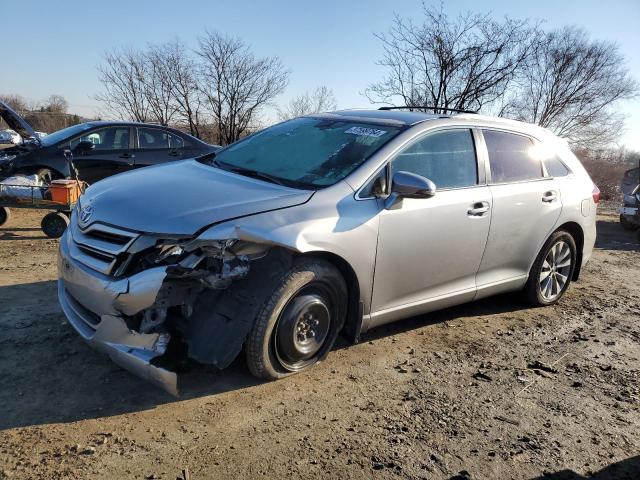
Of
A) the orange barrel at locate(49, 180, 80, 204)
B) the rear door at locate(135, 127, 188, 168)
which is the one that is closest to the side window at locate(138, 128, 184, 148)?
the rear door at locate(135, 127, 188, 168)

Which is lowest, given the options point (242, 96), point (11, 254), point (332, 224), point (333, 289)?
point (11, 254)

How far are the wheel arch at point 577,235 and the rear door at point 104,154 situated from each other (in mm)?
6695

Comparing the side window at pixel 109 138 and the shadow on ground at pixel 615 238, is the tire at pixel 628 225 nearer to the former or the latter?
the shadow on ground at pixel 615 238

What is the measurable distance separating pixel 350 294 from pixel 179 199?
1.30m

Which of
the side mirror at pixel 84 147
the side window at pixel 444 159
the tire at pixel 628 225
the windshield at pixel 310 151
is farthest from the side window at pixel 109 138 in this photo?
the tire at pixel 628 225

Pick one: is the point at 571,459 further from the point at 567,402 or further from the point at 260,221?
the point at 260,221

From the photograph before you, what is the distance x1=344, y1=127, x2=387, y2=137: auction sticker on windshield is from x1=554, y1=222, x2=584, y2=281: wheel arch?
7.46 feet

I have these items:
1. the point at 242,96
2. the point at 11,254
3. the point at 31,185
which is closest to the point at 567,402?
the point at 11,254

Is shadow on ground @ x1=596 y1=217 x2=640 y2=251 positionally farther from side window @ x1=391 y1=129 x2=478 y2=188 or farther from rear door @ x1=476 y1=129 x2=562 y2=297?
side window @ x1=391 y1=129 x2=478 y2=188

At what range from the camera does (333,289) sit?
11.1ft

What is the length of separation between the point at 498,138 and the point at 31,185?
19.3 feet

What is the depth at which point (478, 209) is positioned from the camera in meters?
4.11

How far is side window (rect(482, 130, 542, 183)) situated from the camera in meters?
4.43

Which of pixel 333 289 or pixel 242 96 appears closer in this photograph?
pixel 333 289
